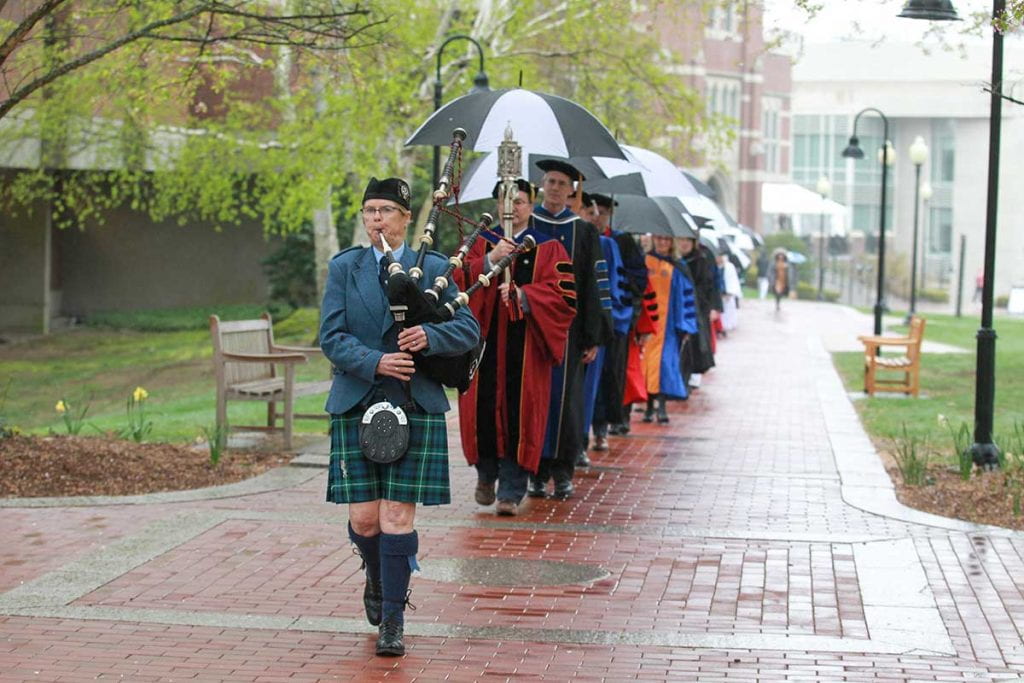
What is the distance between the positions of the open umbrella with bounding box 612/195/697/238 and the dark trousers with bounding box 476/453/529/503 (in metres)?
5.18

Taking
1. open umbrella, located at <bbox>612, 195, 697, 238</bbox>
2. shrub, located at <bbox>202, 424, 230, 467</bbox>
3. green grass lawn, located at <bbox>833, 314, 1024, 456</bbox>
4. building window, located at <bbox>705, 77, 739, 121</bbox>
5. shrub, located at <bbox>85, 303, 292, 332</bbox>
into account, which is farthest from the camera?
building window, located at <bbox>705, 77, 739, 121</bbox>

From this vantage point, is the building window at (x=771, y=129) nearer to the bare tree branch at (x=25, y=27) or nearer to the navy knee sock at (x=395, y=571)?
the bare tree branch at (x=25, y=27)

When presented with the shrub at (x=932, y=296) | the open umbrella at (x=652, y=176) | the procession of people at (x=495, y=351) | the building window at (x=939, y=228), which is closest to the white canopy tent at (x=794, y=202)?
the procession of people at (x=495, y=351)

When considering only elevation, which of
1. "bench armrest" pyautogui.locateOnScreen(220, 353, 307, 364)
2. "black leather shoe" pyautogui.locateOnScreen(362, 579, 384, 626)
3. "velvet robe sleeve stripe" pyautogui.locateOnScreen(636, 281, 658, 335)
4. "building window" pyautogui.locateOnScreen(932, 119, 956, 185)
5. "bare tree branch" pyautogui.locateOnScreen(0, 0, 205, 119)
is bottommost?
"black leather shoe" pyautogui.locateOnScreen(362, 579, 384, 626)

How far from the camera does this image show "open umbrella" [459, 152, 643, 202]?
12.0m

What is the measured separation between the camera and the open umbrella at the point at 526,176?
1198 cm

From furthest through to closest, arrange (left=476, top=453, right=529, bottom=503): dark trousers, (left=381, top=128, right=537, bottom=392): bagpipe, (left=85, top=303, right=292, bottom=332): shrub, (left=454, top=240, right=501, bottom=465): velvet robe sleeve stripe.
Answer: (left=85, top=303, right=292, bottom=332): shrub, (left=476, top=453, right=529, bottom=503): dark trousers, (left=454, top=240, right=501, bottom=465): velvet robe sleeve stripe, (left=381, top=128, right=537, bottom=392): bagpipe

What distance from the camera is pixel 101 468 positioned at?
37.2 feet

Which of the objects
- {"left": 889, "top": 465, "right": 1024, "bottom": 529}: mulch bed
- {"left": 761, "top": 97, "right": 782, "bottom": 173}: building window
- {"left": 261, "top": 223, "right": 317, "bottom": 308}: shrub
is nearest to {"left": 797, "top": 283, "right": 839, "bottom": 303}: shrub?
{"left": 761, "top": 97, "right": 782, "bottom": 173}: building window

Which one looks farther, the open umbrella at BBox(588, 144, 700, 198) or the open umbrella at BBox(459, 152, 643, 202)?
the open umbrella at BBox(588, 144, 700, 198)

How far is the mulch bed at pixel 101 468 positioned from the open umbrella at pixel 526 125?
9.24ft

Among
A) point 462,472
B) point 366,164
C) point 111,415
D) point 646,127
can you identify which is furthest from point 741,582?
point 646,127

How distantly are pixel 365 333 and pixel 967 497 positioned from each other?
5428 millimetres

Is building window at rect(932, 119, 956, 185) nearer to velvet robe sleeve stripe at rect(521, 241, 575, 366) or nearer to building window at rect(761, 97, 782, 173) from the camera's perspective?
building window at rect(761, 97, 782, 173)
